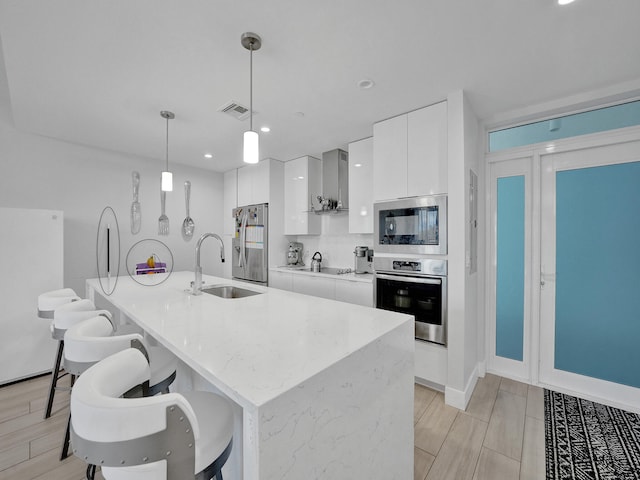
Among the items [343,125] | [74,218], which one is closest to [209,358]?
[343,125]

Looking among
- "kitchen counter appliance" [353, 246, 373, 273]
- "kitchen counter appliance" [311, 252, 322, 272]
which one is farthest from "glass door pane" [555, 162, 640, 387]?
"kitchen counter appliance" [311, 252, 322, 272]

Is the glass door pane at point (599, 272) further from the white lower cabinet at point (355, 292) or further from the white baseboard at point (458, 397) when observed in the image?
the white lower cabinet at point (355, 292)

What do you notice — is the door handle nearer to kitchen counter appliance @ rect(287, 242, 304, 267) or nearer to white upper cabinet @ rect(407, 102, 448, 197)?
white upper cabinet @ rect(407, 102, 448, 197)

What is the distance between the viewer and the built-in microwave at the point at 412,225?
7.52 ft

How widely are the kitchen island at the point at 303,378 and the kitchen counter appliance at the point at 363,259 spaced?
1.85 m

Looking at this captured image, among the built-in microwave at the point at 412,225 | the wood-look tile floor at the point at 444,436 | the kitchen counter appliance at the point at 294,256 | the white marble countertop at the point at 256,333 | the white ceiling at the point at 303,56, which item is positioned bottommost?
the wood-look tile floor at the point at 444,436

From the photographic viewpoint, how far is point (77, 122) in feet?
9.08

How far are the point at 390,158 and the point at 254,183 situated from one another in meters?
2.39

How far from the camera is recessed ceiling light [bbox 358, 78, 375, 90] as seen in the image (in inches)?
79.5

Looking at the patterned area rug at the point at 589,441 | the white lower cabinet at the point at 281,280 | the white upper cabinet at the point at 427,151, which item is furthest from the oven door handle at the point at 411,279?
the white lower cabinet at the point at 281,280

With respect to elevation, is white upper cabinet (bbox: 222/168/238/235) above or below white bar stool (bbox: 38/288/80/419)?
above

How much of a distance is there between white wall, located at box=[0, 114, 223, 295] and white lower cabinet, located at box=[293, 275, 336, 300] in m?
2.07

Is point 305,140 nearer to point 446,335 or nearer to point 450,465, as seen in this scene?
point 446,335

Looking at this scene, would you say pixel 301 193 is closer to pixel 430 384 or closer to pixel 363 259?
pixel 363 259
